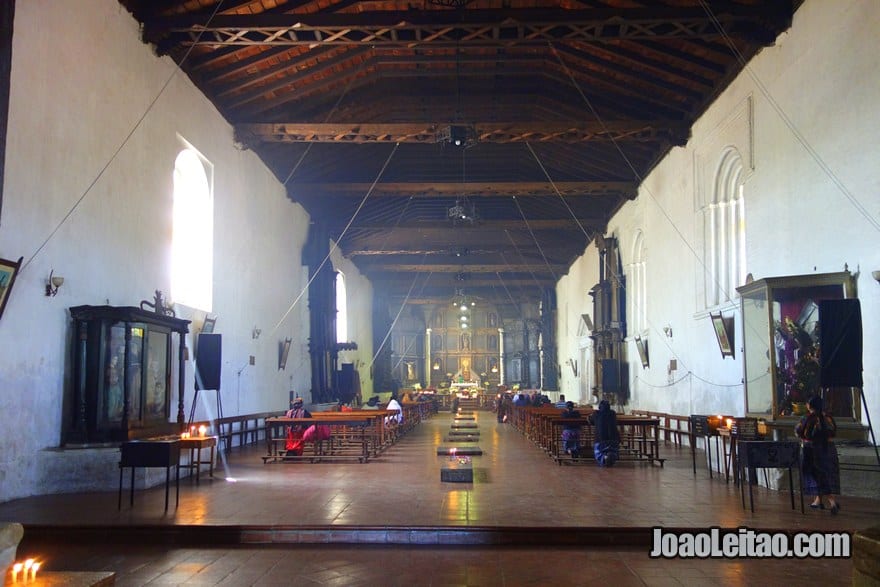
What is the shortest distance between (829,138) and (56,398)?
9.73 meters

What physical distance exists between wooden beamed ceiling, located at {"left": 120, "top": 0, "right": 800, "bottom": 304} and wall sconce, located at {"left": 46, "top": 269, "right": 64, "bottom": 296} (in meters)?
4.26

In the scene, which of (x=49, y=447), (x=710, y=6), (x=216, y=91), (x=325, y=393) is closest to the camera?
(x=49, y=447)

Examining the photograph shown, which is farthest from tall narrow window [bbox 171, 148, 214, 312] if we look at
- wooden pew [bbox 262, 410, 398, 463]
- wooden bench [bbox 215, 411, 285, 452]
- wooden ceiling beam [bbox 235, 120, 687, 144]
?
wooden pew [bbox 262, 410, 398, 463]

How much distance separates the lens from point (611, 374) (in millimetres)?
19719

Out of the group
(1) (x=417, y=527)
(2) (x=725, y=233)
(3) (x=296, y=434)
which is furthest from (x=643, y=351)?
(1) (x=417, y=527)

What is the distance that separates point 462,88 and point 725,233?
598 centimetres

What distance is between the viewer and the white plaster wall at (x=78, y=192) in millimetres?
7719

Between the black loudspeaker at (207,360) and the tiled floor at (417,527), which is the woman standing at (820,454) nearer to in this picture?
the tiled floor at (417,527)

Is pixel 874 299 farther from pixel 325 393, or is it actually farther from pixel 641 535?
pixel 325 393

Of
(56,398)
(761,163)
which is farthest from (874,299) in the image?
(56,398)

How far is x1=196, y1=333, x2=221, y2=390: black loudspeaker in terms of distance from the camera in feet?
38.2

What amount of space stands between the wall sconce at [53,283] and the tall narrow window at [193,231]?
12.5 ft

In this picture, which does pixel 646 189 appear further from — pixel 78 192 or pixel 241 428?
pixel 78 192

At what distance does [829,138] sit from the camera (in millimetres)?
8641
